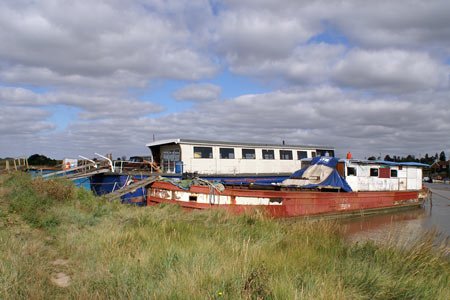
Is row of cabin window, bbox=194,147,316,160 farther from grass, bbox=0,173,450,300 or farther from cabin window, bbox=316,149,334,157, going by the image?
grass, bbox=0,173,450,300

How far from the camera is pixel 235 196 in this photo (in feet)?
48.9

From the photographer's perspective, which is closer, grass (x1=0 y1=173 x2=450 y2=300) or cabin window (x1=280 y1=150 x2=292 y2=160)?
grass (x1=0 y1=173 x2=450 y2=300)

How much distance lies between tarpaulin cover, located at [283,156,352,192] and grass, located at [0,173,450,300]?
10.7 metres

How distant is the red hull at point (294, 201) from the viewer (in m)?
14.9

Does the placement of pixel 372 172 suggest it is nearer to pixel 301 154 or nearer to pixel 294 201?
pixel 301 154

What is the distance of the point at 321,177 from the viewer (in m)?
19.6

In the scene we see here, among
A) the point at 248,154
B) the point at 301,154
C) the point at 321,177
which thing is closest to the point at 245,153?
the point at 248,154

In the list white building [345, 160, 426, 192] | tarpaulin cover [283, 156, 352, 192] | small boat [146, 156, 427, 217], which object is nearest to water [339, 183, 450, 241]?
small boat [146, 156, 427, 217]

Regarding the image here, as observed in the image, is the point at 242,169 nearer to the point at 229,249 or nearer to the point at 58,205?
the point at 58,205

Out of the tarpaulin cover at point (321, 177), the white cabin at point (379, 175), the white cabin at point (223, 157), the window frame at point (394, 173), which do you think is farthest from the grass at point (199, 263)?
the window frame at point (394, 173)

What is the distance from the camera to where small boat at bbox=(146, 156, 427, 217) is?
587 inches

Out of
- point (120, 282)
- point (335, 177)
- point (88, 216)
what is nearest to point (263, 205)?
point (335, 177)

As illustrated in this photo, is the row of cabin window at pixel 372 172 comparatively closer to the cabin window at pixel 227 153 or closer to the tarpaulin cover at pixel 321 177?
the tarpaulin cover at pixel 321 177

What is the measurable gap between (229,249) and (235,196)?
8.44 meters
